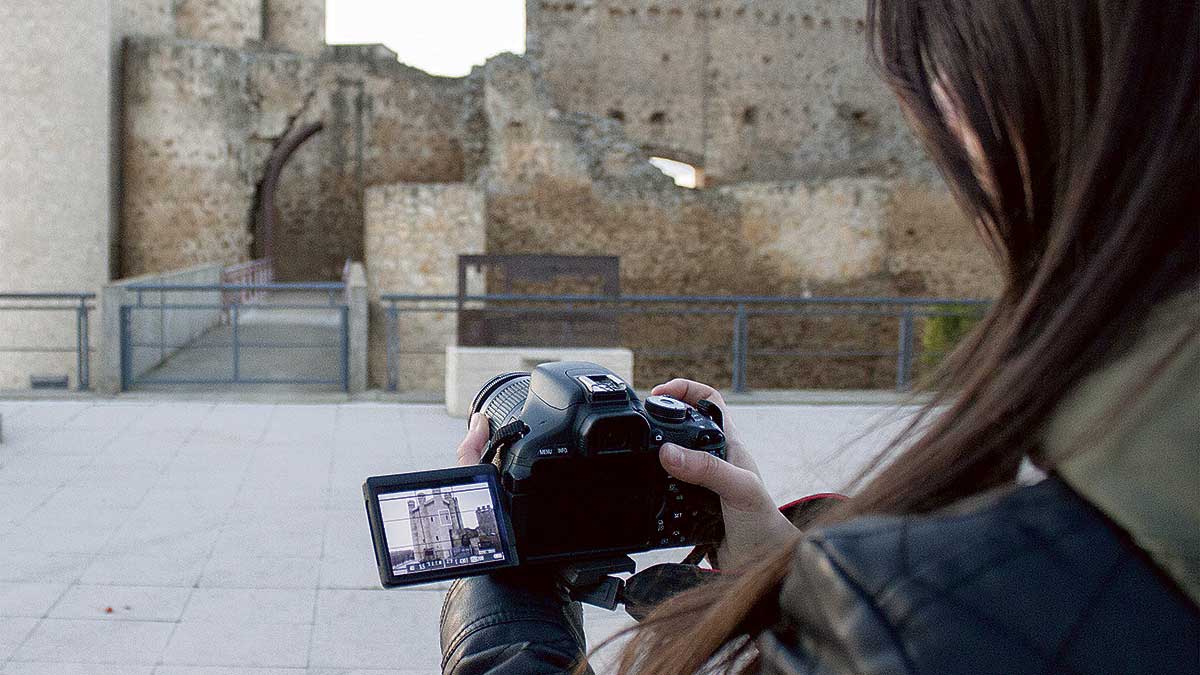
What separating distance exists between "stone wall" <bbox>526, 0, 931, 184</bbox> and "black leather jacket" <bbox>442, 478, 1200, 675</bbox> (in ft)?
61.7

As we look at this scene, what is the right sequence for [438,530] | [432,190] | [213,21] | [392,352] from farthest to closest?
[213,21] → [432,190] → [392,352] → [438,530]

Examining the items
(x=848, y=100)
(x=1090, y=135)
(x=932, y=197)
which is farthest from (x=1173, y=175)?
(x=848, y=100)

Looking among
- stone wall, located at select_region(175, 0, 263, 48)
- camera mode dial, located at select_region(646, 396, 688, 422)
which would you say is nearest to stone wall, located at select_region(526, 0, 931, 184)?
stone wall, located at select_region(175, 0, 263, 48)

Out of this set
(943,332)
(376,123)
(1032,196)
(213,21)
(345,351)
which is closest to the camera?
(1032,196)

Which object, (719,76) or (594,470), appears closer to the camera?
(594,470)

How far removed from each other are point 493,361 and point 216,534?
2.75 m

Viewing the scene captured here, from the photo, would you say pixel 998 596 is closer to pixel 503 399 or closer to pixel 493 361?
pixel 503 399

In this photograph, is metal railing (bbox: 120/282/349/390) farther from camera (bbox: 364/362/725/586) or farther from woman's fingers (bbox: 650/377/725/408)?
camera (bbox: 364/362/725/586)

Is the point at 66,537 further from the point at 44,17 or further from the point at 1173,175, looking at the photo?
the point at 44,17

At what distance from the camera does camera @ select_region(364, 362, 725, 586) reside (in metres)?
1.08

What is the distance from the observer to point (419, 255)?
12703 mm

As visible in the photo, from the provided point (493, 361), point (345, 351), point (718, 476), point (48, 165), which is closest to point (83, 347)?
point (345, 351)

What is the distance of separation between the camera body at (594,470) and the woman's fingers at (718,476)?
0.06 meters

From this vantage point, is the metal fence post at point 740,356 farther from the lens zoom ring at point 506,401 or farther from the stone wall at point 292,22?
the stone wall at point 292,22
